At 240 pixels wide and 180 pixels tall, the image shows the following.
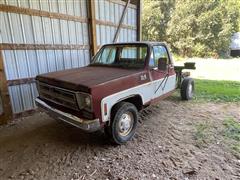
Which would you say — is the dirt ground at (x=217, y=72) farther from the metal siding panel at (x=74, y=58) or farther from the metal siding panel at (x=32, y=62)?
the metal siding panel at (x=32, y=62)

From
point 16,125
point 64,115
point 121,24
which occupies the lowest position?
point 16,125

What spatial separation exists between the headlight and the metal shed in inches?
102

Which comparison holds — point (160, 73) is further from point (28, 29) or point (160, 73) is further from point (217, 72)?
point (217, 72)

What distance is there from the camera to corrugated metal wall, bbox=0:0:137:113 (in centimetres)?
462

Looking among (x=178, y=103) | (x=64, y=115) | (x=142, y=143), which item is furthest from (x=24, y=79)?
(x=178, y=103)

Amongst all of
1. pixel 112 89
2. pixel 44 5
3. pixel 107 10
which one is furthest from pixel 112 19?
pixel 112 89

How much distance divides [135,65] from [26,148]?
8.72 ft

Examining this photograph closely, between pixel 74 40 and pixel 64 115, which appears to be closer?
pixel 64 115

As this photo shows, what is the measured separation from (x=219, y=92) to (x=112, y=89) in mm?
5295

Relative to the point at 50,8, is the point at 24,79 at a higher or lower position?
lower

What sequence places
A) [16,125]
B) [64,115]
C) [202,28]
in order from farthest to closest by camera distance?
1. [202,28]
2. [16,125]
3. [64,115]

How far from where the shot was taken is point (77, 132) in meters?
4.09

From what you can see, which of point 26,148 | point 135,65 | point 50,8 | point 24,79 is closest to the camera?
point 26,148

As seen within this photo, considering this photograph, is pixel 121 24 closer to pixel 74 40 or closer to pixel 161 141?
pixel 74 40
